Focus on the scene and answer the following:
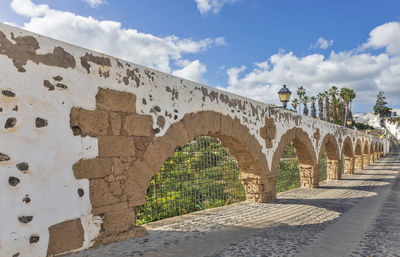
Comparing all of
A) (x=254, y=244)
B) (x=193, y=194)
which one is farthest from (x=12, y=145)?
(x=193, y=194)

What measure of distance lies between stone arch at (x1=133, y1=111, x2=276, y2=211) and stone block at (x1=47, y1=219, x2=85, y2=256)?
2.82 ft

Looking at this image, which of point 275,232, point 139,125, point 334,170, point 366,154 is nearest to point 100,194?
point 139,125

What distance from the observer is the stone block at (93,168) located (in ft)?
10.3

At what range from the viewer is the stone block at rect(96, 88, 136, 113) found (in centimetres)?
338

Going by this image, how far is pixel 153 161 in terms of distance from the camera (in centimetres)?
387

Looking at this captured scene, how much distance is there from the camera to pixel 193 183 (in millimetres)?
6336

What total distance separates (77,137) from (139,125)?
85cm

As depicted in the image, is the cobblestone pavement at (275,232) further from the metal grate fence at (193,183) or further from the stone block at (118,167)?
the stone block at (118,167)

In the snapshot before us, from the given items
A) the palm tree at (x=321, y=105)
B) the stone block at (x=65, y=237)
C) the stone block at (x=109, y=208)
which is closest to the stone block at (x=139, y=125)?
the stone block at (x=109, y=208)

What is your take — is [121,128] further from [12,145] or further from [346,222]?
[346,222]

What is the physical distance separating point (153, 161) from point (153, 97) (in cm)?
93

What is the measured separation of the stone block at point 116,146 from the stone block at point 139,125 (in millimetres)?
117

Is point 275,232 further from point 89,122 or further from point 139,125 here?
point 89,122

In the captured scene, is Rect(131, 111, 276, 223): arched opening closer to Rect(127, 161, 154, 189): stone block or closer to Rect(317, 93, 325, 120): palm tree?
Rect(127, 161, 154, 189): stone block
